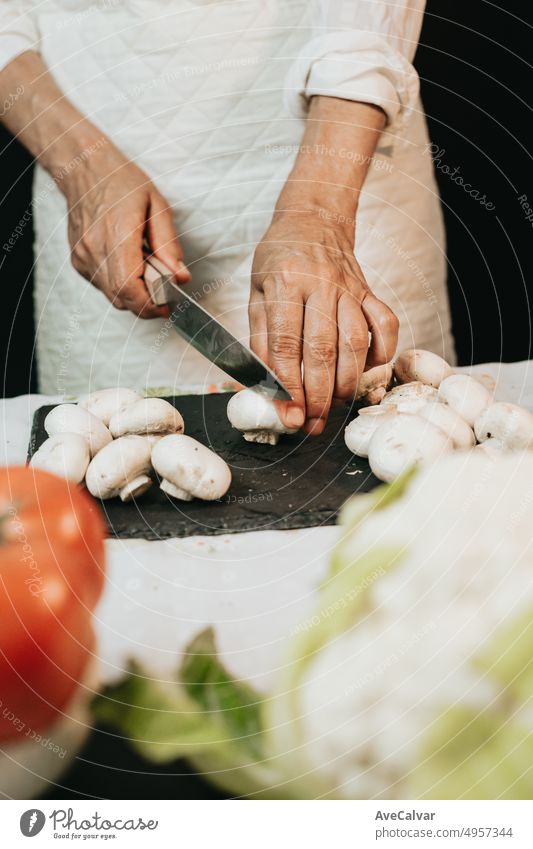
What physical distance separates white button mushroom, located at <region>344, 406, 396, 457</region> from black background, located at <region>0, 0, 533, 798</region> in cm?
23

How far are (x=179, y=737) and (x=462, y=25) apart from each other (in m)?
0.45

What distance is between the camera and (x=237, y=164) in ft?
1.52

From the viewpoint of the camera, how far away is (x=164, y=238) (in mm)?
436

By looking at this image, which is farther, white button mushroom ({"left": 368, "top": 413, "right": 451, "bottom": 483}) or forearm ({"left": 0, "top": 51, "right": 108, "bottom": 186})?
forearm ({"left": 0, "top": 51, "right": 108, "bottom": 186})

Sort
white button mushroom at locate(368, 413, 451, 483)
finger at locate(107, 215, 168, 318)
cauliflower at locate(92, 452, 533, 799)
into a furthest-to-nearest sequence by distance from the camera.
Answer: finger at locate(107, 215, 168, 318) → white button mushroom at locate(368, 413, 451, 483) → cauliflower at locate(92, 452, 533, 799)

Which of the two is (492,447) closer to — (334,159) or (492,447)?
(492,447)

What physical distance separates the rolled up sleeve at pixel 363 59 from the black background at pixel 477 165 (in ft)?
0.17

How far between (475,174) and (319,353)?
0.26 m

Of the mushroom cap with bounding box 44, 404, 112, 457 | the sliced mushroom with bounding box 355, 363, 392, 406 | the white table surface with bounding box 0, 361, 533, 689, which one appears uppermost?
the sliced mushroom with bounding box 355, 363, 392, 406

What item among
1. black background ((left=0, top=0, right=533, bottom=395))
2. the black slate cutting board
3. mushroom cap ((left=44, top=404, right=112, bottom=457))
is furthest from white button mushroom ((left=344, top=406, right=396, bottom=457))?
black background ((left=0, top=0, right=533, bottom=395))

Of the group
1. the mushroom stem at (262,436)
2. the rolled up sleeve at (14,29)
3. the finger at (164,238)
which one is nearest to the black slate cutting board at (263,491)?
the mushroom stem at (262,436)

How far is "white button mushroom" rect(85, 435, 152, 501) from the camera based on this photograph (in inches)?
11.8

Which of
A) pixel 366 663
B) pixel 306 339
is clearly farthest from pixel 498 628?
pixel 306 339

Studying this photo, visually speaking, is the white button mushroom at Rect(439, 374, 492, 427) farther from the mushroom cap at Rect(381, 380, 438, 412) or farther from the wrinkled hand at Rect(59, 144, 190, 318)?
the wrinkled hand at Rect(59, 144, 190, 318)
